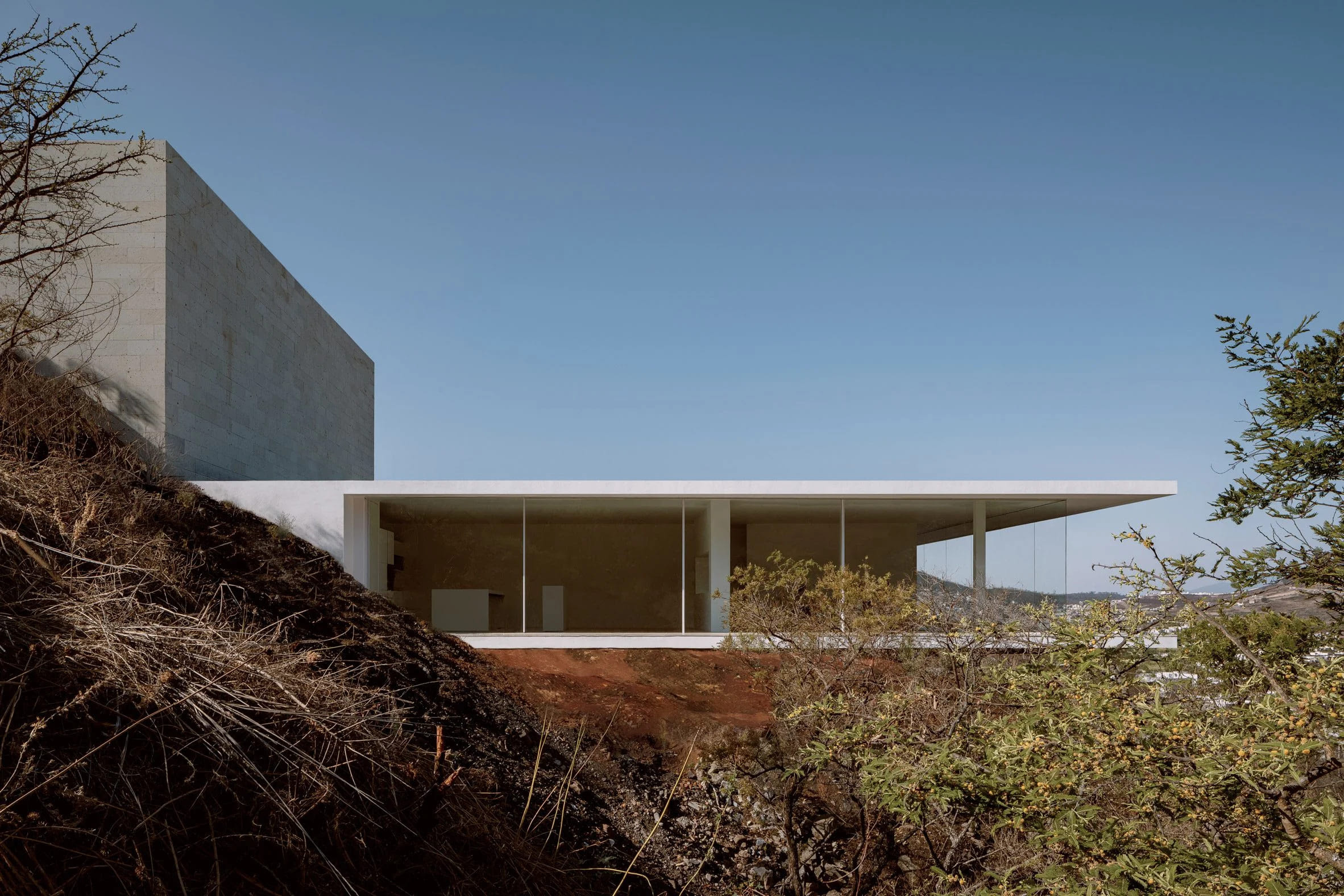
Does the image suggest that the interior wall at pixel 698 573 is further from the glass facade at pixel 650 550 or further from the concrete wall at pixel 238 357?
the concrete wall at pixel 238 357

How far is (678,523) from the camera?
15.1 metres

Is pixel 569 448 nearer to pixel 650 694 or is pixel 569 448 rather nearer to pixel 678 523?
pixel 678 523

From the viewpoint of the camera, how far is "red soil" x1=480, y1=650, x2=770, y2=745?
7.84 meters

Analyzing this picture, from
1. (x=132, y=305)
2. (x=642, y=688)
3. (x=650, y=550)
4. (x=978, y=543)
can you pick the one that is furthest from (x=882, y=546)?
(x=132, y=305)

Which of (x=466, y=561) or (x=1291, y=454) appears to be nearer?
(x=1291, y=454)

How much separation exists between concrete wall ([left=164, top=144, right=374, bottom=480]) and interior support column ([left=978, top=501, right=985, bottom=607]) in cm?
1102

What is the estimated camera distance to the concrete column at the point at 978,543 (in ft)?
38.2

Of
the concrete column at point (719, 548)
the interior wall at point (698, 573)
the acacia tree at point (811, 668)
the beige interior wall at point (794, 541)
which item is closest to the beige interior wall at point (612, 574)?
the interior wall at point (698, 573)

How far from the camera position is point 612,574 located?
16.6 meters

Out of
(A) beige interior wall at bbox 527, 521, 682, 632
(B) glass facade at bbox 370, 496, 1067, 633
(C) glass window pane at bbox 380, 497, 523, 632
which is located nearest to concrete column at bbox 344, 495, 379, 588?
(B) glass facade at bbox 370, 496, 1067, 633

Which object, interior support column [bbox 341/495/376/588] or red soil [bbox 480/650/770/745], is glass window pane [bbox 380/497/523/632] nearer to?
interior support column [bbox 341/495/376/588]

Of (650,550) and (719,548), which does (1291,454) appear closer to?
(719,548)

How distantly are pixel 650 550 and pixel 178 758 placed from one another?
14418 mm

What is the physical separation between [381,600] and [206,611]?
5.31 meters
